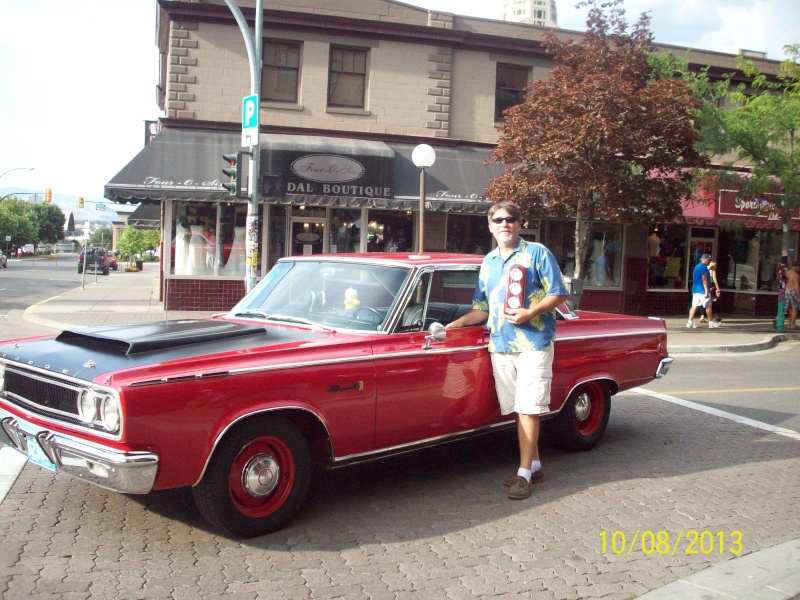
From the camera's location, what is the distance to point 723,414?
822 centimetres

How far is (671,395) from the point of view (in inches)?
368

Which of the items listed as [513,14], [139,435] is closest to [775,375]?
[139,435]

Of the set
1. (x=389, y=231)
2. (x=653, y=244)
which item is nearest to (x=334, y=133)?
(x=389, y=231)

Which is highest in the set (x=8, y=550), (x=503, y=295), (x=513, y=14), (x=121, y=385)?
(x=513, y=14)

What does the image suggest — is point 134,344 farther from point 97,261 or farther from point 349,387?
point 97,261

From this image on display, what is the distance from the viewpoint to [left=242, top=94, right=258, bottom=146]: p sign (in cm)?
1347

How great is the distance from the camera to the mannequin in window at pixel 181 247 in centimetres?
1806

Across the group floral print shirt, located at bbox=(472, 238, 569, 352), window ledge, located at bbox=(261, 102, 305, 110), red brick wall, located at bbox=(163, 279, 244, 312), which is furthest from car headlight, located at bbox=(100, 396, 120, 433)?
window ledge, located at bbox=(261, 102, 305, 110)

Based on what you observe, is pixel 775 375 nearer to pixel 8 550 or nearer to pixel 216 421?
pixel 216 421

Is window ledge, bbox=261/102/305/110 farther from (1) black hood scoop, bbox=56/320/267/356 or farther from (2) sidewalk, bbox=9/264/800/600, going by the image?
(1) black hood scoop, bbox=56/320/267/356

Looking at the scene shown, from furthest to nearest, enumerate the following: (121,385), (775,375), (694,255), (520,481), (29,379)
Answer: (694,255) < (775,375) < (520,481) < (29,379) < (121,385)

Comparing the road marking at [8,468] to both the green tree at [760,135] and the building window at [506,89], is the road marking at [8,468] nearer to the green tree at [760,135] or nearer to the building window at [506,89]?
the green tree at [760,135]

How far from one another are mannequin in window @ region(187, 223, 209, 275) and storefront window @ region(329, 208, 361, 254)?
310 cm

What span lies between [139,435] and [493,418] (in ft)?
8.51
